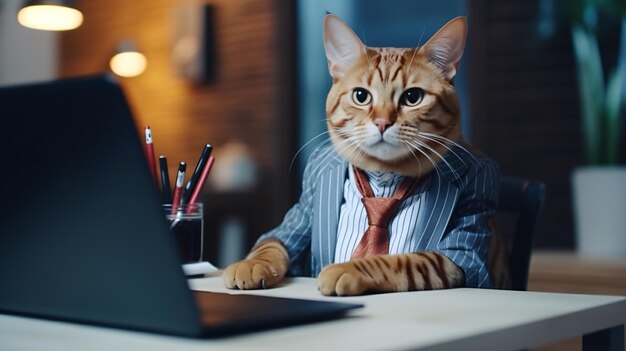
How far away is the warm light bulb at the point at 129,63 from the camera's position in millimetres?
5109

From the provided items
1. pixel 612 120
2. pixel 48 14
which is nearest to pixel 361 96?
pixel 612 120

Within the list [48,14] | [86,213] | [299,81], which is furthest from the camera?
[299,81]

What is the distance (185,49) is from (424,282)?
4.06 metres

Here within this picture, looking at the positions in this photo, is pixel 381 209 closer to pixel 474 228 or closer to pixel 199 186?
pixel 474 228

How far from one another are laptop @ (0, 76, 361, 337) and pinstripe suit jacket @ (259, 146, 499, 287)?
1.23 feet

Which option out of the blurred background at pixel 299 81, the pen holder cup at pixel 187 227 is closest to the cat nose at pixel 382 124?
the pen holder cup at pixel 187 227

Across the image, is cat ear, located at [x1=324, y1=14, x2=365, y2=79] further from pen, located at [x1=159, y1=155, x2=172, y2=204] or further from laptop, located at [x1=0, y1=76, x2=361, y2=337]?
laptop, located at [x1=0, y1=76, x2=361, y2=337]

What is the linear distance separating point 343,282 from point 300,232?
33 cm

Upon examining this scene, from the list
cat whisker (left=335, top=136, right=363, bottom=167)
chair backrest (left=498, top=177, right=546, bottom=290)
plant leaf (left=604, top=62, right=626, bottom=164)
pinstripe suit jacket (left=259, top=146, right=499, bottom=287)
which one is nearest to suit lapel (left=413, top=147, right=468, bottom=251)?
pinstripe suit jacket (left=259, top=146, right=499, bottom=287)

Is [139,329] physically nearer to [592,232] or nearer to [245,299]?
[245,299]

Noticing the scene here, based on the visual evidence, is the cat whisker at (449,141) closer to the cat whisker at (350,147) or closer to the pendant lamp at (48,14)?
the cat whisker at (350,147)

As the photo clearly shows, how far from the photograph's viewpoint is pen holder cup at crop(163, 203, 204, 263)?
3.97 feet

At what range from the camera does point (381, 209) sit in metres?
1.10

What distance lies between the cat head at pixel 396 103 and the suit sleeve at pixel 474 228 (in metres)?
0.07
